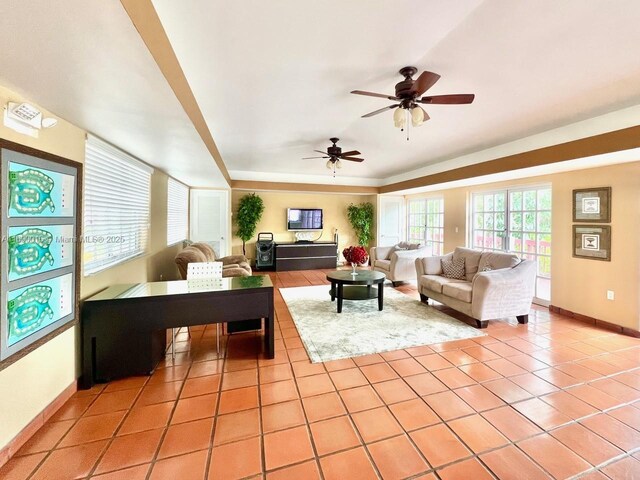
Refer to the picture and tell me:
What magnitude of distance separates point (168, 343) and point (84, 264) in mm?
1191

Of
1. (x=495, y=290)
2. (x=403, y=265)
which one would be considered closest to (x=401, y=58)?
(x=495, y=290)

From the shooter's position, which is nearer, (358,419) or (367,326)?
(358,419)

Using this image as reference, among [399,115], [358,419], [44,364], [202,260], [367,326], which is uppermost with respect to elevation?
[399,115]

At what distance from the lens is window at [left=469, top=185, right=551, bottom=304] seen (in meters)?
4.29

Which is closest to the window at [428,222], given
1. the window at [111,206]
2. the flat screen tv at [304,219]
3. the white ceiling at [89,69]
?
the flat screen tv at [304,219]

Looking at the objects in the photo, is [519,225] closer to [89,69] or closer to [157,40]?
[157,40]

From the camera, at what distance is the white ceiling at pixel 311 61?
4.02ft

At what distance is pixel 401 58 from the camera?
1.90 metres

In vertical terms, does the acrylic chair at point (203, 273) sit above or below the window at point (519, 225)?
below

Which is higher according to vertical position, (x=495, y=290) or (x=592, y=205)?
(x=592, y=205)

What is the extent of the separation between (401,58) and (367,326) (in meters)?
2.72

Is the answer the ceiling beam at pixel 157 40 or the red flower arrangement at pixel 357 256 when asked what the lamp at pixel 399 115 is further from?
the red flower arrangement at pixel 357 256

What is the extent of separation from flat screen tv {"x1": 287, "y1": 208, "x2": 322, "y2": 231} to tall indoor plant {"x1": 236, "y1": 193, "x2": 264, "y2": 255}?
0.86 metres

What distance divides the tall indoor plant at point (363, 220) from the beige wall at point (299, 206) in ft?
0.64
